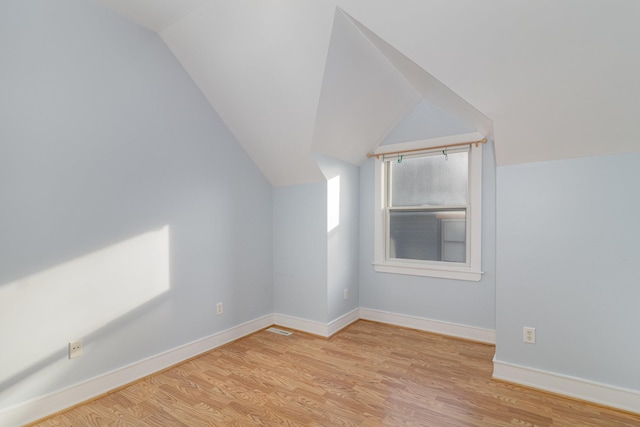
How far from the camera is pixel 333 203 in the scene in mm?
3367

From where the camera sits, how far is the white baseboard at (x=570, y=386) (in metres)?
1.99

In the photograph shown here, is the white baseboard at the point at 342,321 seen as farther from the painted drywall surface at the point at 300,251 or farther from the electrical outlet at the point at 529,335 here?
the electrical outlet at the point at 529,335

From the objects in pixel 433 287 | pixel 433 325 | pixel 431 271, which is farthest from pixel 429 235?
pixel 433 325

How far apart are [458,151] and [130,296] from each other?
3239mm

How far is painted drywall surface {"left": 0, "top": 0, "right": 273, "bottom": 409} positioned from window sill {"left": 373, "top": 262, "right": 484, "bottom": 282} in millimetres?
1794

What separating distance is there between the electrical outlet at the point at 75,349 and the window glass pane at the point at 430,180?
3.11 m

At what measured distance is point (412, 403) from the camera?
2080 mm

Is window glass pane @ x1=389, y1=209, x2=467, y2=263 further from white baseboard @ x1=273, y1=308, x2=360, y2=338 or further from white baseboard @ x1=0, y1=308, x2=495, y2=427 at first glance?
white baseboard @ x1=273, y1=308, x2=360, y2=338

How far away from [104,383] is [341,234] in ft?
7.83

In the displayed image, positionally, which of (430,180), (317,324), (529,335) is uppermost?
(430,180)

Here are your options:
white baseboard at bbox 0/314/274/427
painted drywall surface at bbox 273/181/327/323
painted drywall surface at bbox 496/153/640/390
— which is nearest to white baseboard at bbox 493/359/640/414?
painted drywall surface at bbox 496/153/640/390

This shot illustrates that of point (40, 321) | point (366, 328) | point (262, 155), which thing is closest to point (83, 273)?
point (40, 321)

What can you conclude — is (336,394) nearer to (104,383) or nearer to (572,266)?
(104,383)

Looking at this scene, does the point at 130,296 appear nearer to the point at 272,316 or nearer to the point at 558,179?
the point at 272,316
